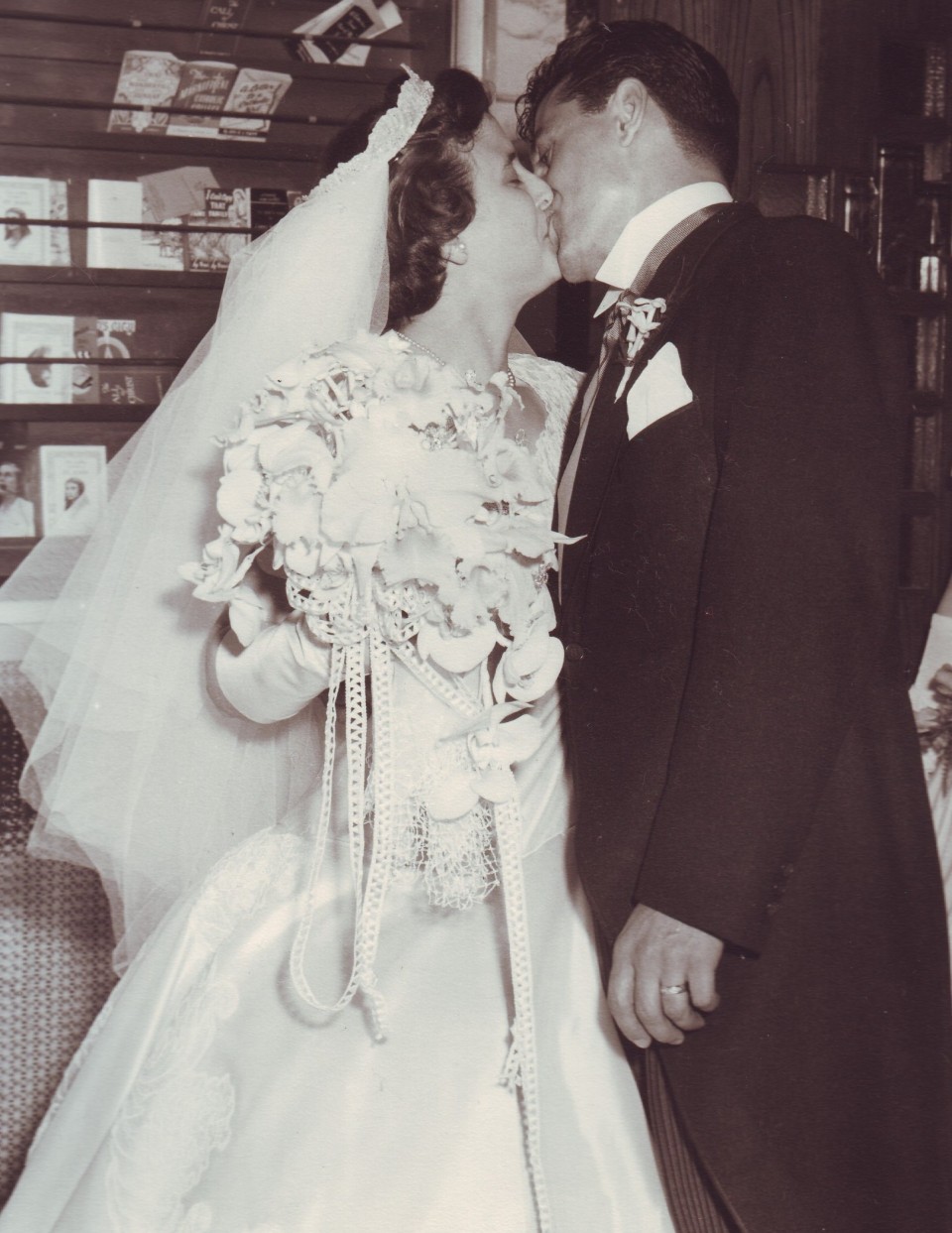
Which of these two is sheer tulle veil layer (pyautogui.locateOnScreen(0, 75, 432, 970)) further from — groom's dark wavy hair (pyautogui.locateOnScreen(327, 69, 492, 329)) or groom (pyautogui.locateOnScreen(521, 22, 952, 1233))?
groom (pyautogui.locateOnScreen(521, 22, 952, 1233))

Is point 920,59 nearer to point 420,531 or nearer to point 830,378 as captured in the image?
point 830,378

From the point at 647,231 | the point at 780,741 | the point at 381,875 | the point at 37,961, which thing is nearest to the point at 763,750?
the point at 780,741

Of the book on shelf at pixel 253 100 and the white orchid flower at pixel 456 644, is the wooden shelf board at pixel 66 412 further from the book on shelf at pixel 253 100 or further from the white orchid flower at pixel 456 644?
the white orchid flower at pixel 456 644

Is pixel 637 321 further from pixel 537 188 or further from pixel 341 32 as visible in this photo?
pixel 341 32

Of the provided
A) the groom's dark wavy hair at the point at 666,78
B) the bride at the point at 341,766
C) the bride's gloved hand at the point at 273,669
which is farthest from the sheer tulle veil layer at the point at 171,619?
the groom's dark wavy hair at the point at 666,78

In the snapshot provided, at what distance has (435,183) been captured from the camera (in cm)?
143

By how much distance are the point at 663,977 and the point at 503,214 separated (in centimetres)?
97

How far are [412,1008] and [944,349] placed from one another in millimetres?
1735

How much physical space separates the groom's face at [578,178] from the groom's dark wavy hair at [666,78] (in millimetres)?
23

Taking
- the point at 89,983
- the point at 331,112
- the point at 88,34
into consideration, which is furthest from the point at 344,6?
the point at 89,983

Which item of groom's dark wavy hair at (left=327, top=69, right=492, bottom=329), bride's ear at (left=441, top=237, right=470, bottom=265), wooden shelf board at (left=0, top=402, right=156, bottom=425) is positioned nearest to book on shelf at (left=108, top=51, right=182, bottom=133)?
wooden shelf board at (left=0, top=402, right=156, bottom=425)

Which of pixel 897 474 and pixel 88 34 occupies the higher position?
pixel 88 34

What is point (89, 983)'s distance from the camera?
2148 millimetres

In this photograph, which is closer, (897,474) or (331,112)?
(897,474)
